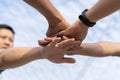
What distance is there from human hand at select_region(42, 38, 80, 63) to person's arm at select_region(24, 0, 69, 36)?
189mm

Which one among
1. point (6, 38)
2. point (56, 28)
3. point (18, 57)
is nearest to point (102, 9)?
point (56, 28)

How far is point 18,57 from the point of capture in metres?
5.24

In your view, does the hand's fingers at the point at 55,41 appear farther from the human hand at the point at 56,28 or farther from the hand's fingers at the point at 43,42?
the human hand at the point at 56,28

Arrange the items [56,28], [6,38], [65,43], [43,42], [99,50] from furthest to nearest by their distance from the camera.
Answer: [6,38] → [99,50] → [56,28] → [43,42] → [65,43]

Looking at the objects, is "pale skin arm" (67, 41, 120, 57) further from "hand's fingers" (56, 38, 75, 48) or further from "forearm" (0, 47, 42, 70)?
"forearm" (0, 47, 42, 70)

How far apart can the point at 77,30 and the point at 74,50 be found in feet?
0.86

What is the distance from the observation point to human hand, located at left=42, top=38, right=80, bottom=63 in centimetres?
486

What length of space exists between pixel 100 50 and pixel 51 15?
77 centimetres

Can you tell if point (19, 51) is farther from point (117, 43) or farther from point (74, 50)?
point (117, 43)

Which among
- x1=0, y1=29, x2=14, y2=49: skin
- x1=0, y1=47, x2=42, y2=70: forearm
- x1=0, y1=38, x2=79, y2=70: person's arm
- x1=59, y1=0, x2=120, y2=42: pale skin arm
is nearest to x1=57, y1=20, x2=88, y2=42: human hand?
x1=59, y1=0, x2=120, y2=42: pale skin arm

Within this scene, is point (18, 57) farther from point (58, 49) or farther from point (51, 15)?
point (51, 15)

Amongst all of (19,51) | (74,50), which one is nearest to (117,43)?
(74,50)

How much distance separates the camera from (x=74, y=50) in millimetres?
5027

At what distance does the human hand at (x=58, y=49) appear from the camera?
15.9 feet
